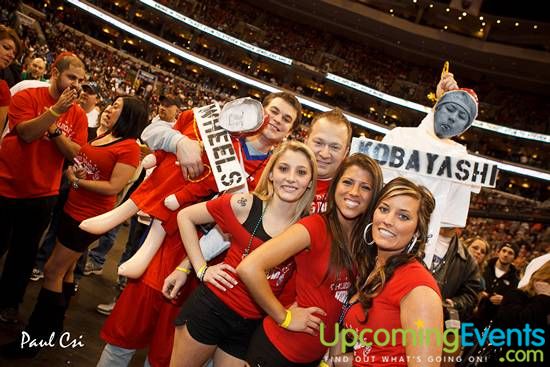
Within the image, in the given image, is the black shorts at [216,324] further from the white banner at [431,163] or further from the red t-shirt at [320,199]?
the white banner at [431,163]

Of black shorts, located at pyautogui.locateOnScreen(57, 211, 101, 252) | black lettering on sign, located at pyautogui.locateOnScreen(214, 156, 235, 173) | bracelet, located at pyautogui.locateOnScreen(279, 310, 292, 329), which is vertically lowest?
black shorts, located at pyautogui.locateOnScreen(57, 211, 101, 252)

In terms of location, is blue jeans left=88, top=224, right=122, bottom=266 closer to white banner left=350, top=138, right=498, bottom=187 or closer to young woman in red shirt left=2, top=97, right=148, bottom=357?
young woman in red shirt left=2, top=97, right=148, bottom=357

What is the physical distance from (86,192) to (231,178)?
1.44 m

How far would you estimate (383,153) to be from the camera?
2617 millimetres

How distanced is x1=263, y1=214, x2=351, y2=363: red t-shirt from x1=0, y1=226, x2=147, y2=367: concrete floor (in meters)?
1.90

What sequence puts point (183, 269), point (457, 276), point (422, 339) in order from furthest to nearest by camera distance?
point (457, 276) → point (183, 269) → point (422, 339)

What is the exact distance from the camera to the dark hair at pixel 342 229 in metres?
1.99

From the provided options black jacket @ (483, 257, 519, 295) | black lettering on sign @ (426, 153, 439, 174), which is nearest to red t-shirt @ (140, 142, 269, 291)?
black lettering on sign @ (426, 153, 439, 174)

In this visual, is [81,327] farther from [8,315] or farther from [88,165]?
[88,165]

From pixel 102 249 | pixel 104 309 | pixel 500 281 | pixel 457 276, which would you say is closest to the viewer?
pixel 457 276

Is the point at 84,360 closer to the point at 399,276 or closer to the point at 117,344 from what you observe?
the point at 117,344

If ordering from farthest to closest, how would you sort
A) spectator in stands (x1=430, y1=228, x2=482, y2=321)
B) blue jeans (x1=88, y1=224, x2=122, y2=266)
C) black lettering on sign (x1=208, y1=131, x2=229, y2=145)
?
1. blue jeans (x1=88, y1=224, x2=122, y2=266)
2. spectator in stands (x1=430, y1=228, x2=482, y2=321)
3. black lettering on sign (x1=208, y1=131, x2=229, y2=145)

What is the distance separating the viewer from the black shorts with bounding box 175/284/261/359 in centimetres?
216

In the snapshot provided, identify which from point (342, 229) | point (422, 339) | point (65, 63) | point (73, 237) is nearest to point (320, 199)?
point (342, 229)
